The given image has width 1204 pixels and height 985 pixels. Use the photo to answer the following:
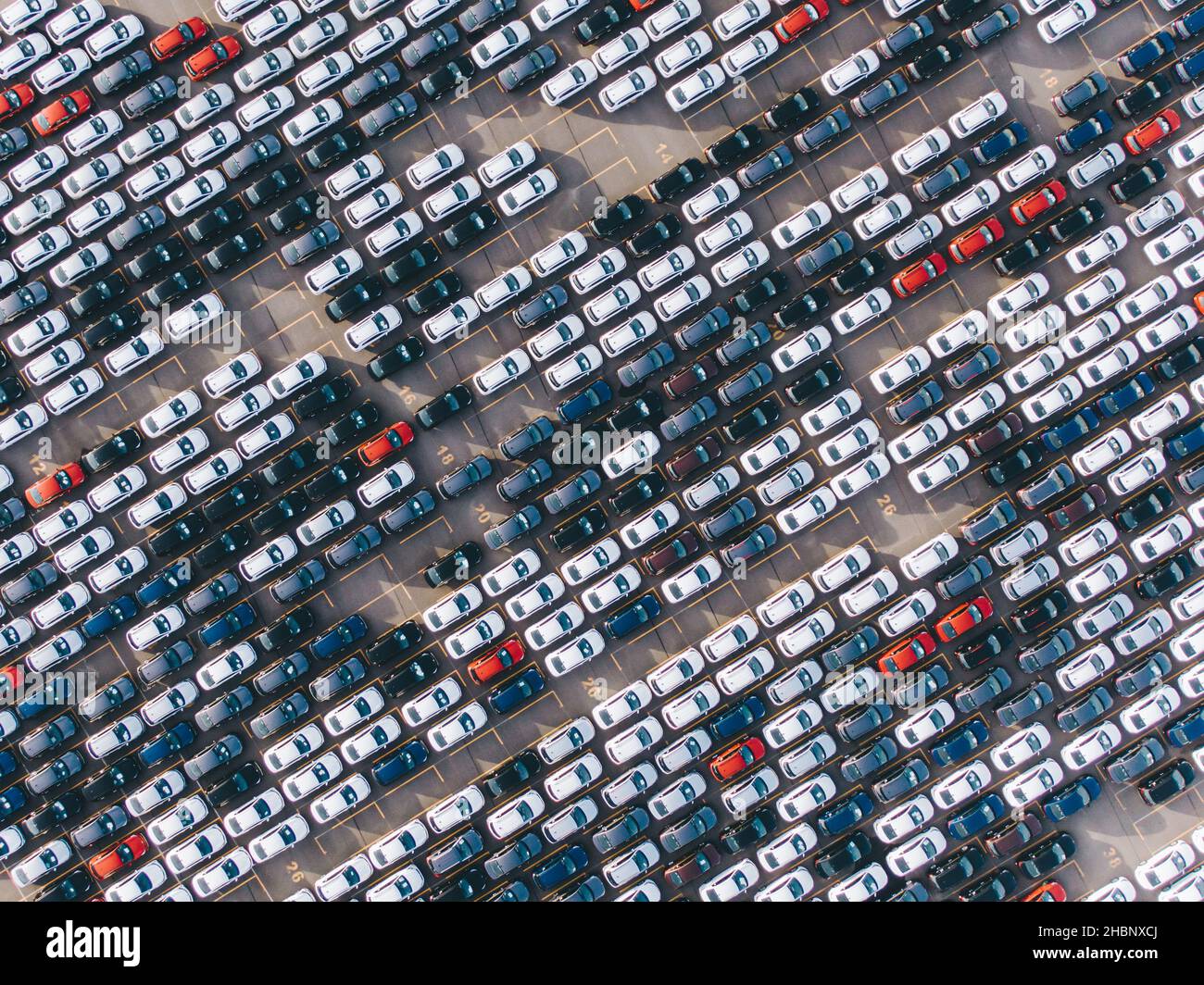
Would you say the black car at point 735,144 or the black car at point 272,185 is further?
the black car at point 735,144

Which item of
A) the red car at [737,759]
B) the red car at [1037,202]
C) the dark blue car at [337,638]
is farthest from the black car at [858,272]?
the dark blue car at [337,638]

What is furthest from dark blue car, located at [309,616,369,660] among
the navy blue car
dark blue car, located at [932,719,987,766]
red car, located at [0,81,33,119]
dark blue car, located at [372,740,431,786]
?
the navy blue car

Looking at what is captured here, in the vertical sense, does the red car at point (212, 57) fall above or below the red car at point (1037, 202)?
above

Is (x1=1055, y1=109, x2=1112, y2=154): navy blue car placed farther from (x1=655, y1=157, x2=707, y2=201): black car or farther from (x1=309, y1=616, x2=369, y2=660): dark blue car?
(x1=309, y1=616, x2=369, y2=660): dark blue car

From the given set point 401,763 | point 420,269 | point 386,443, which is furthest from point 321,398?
point 401,763

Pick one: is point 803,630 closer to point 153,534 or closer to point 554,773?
point 554,773

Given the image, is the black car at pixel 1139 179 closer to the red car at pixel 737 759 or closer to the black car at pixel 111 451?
the red car at pixel 737 759
